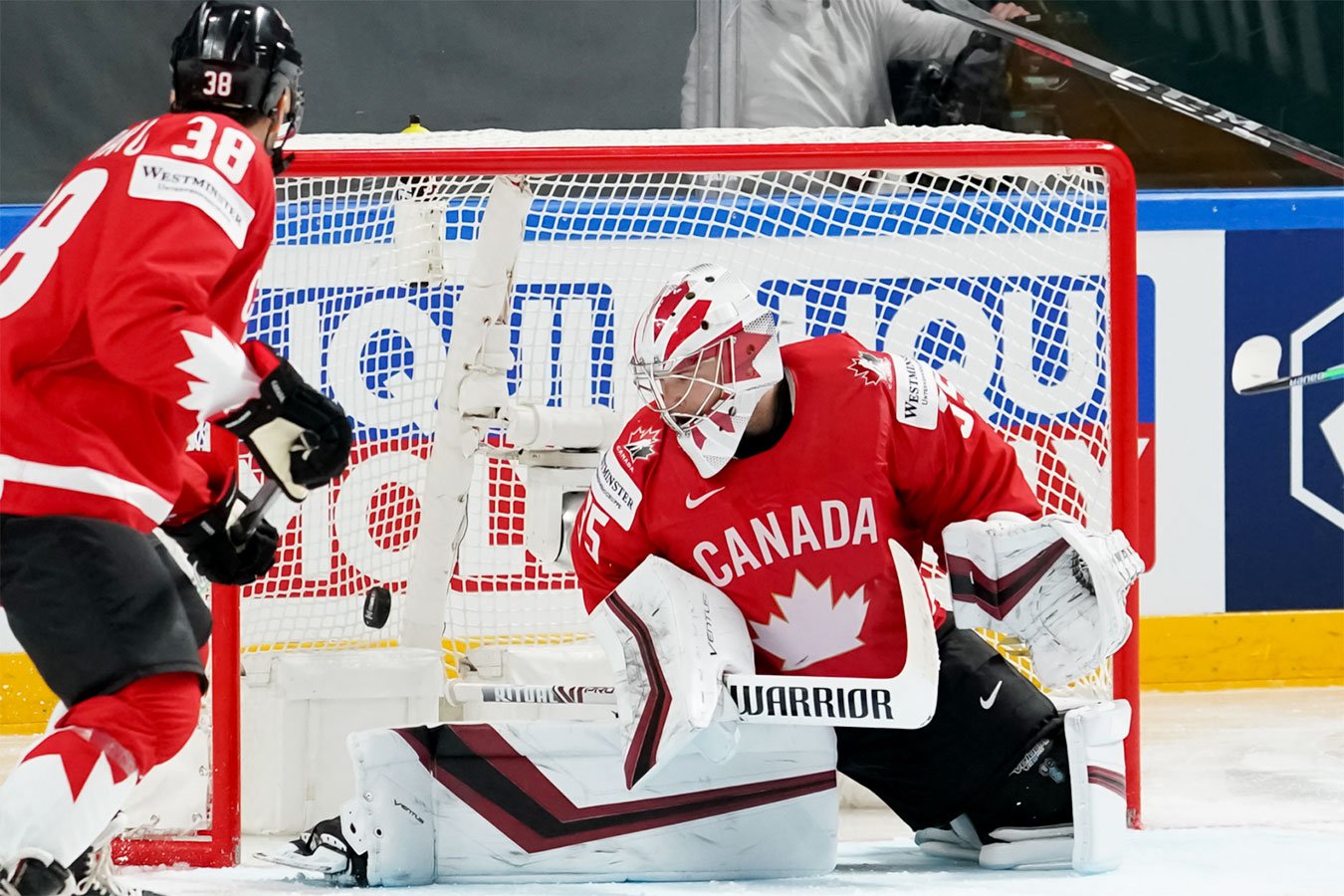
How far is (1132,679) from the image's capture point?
2.85 meters

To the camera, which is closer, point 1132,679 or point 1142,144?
point 1132,679

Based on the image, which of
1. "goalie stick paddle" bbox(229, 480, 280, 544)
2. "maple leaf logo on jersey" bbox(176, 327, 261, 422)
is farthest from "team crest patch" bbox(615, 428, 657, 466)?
"maple leaf logo on jersey" bbox(176, 327, 261, 422)

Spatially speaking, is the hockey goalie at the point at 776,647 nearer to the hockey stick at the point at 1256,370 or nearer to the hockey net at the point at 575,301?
the hockey net at the point at 575,301

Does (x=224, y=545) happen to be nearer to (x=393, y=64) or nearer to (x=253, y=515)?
(x=253, y=515)

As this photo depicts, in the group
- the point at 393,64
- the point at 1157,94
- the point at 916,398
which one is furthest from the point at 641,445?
the point at 1157,94

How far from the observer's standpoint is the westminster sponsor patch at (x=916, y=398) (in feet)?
8.05

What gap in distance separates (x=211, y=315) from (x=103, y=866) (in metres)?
0.71

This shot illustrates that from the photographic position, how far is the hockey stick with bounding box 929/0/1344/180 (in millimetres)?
4297

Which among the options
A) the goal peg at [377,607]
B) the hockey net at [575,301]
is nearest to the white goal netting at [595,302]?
the hockey net at [575,301]

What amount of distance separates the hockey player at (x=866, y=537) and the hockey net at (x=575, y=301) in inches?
16.0

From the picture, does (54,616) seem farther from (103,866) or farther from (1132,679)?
Answer: (1132,679)

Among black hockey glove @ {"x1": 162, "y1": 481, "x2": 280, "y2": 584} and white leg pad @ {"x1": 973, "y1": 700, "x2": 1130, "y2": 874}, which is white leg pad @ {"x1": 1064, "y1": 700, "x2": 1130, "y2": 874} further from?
black hockey glove @ {"x1": 162, "y1": 481, "x2": 280, "y2": 584}

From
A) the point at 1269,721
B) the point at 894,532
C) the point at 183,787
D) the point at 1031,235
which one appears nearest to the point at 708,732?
the point at 894,532

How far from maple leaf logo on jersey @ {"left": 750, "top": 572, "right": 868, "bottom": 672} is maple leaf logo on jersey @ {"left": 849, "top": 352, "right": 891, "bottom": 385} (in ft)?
0.98
